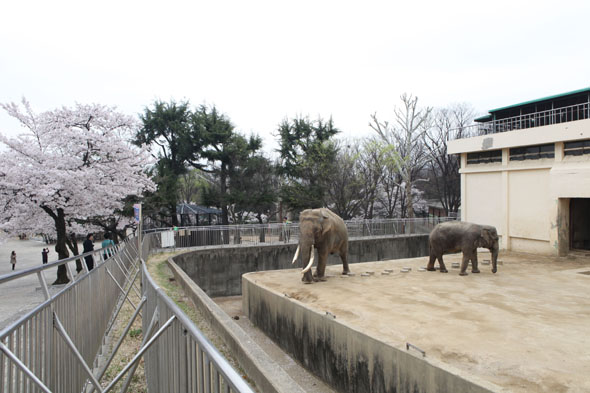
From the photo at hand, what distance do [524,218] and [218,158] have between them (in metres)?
24.4

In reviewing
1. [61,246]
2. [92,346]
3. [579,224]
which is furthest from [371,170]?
[92,346]

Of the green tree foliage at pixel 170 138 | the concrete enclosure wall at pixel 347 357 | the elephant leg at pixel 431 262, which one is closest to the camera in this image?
the concrete enclosure wall at pixel 347 357

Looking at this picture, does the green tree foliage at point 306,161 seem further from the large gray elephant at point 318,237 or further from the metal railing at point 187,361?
the metal railing at point 187,361

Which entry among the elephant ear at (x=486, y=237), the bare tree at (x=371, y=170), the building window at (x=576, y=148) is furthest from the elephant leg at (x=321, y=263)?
the bare tree at (x=371, y=170)

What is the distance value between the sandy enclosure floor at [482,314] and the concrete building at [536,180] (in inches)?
171

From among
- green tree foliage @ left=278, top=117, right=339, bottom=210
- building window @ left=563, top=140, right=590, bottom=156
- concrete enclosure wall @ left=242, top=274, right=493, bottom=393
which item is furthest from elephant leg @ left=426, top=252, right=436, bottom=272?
green tree foliage @ left=278, top=117, right=339, bottom=210

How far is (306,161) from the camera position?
37938 millimetres

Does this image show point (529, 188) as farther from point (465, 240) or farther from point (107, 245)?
point (107, 245)

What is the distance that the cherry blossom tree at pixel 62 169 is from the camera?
18.9 m

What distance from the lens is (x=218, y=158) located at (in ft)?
120

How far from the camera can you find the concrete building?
18406mm

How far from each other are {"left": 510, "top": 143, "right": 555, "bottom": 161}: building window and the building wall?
211 mm

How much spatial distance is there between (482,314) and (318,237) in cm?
514

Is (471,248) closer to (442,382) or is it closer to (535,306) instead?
(535,306)
